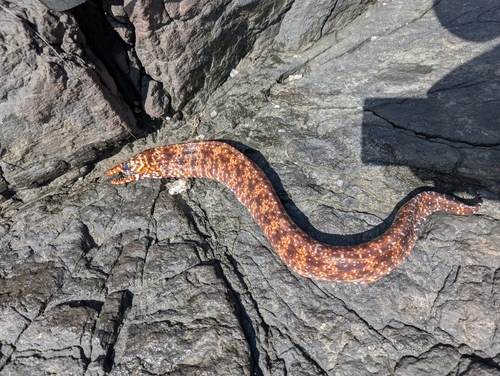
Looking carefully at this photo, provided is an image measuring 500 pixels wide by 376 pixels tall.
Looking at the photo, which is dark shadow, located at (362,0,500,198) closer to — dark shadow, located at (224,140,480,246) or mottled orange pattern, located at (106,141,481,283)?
dark shadow, located at (224,140,480,246)

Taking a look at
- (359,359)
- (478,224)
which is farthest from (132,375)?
(478,224)

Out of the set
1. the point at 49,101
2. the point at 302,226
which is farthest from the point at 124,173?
the point at 302,226

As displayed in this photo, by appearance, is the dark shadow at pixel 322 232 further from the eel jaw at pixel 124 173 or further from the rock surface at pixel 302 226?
the eel jaw at pixel 124 173

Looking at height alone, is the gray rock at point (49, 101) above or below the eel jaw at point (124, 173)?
above

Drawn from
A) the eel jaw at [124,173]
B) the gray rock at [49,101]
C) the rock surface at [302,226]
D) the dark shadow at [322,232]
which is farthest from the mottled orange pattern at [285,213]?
the gray rock at [49,101]

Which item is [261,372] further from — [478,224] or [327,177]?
[478,224]
